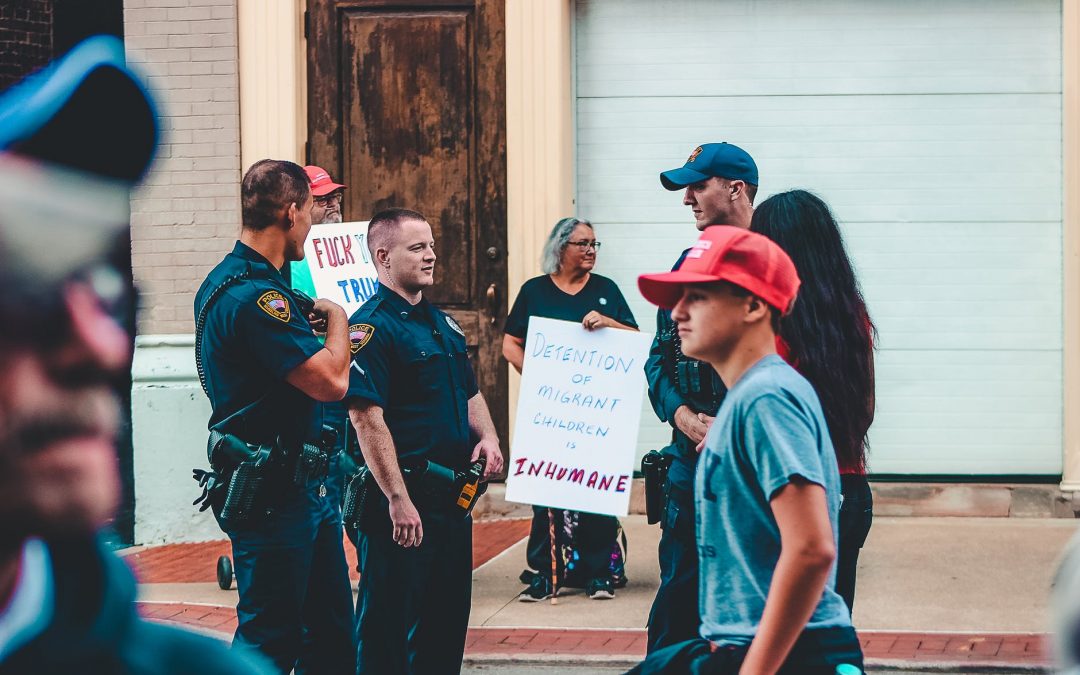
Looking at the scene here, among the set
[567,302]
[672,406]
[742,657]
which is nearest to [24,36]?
[567,302]

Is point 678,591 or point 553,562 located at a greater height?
point 678,591

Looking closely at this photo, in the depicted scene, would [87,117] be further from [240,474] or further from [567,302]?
[567,302]

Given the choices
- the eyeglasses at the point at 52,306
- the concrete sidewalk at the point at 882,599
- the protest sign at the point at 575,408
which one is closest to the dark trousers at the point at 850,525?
the concrete sidewalk at the point at 882,599

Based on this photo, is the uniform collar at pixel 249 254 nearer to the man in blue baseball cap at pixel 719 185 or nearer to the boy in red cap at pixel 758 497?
the man in blue baseball cap at pixel 719 185

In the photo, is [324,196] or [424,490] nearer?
[424,490]

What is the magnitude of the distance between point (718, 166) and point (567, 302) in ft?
8.65

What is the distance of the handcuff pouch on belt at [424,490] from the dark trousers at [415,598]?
37 millimetres

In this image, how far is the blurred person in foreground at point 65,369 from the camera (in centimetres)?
84

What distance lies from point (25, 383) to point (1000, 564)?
7707mm

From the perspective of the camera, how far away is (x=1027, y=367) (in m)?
9.61

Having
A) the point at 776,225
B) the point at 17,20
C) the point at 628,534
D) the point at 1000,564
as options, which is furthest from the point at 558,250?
the point at 17,20

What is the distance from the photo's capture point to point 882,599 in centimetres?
717

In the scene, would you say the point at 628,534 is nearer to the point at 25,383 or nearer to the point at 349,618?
the point at 349,618

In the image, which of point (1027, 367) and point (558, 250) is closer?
point (558, 250)
